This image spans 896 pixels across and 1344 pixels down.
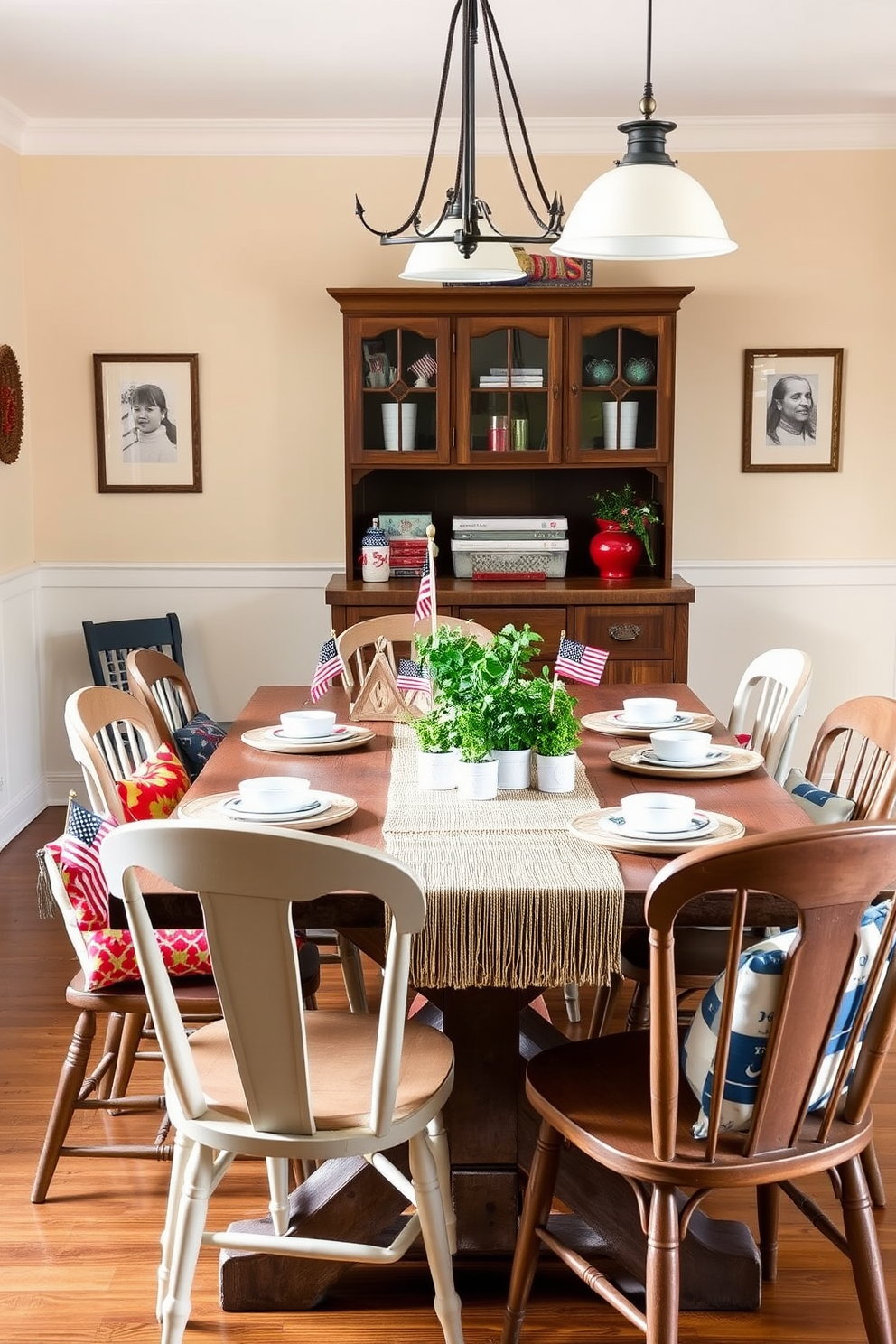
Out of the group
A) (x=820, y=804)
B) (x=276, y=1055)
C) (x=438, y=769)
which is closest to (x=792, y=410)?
(x=820, y=804)

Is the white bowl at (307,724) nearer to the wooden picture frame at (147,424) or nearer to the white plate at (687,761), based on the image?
the white plate at (687,761)

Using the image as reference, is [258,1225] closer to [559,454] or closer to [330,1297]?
[330,1297]

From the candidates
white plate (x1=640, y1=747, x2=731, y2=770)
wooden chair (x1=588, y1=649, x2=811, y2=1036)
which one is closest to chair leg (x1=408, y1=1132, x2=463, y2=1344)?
wooden chair (x1=588, y1=649, x2=811, y2=1036)

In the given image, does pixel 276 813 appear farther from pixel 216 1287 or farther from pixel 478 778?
pixel 216 1287

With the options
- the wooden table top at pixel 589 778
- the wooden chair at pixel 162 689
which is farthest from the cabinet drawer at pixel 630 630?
the wooden chair at pixel 162 689

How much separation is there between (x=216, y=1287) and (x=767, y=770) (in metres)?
1.52

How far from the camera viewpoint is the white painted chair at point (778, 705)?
3.08 metres

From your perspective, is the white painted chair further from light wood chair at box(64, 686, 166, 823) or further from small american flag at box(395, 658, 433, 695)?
light wood chair at box(64, 686, 166, 823)

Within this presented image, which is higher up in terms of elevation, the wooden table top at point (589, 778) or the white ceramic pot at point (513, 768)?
the white ceramic pot at point (513, 768)

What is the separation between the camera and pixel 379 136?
502cm

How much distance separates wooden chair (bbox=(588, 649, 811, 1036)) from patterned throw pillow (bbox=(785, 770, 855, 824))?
0.56ft

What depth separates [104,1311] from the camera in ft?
7.07

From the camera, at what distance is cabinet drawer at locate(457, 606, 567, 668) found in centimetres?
469

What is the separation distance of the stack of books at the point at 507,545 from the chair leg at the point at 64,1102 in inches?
109
